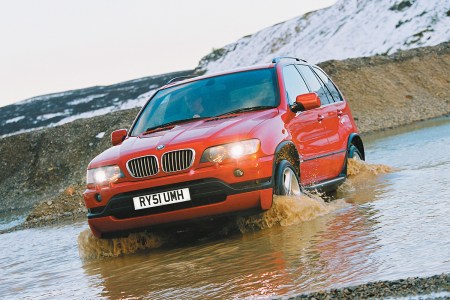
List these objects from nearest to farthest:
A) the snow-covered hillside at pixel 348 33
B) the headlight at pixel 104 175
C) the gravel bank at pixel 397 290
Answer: the gravel bank at pixel 397 290, the headlight at pixel 104 175, the snow-covered hillside at pixel 348 33

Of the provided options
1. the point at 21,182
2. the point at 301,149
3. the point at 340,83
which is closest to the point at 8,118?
the point at 340,83

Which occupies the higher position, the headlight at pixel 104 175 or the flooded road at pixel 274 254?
the headlight at pixel 104 175

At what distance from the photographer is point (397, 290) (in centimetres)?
492

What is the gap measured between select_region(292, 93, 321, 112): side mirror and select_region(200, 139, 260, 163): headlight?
134 cm

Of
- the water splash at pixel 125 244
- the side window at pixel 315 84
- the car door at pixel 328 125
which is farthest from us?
the side window at pixel 315 84

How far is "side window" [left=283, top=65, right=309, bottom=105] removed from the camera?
30.9 ft

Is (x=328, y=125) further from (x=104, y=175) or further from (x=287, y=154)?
(x=104, y=175)

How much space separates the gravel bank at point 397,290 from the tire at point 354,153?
618cm

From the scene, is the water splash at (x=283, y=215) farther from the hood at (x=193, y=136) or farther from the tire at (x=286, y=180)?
the hood at (x=193, y=136)

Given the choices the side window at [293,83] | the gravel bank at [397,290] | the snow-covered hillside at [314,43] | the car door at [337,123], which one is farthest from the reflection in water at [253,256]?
the snow-covered hillside at [314,43]

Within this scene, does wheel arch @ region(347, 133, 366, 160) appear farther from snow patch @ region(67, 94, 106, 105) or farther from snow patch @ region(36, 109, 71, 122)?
snow patch @ region(67, 94, 106, 105)

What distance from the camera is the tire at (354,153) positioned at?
1125 centimetres

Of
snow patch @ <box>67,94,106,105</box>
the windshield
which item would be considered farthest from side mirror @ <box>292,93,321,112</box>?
snow patch @ <box>67,94,106,105</box>

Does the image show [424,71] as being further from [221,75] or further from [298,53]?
[298,53]
